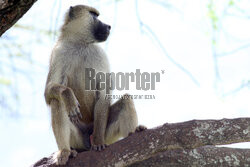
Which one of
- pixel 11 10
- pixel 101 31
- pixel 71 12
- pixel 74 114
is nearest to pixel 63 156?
pixel 74 114

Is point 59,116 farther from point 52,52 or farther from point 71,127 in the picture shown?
point 52,52

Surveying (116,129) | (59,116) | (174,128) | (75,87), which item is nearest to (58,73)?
(75,87)

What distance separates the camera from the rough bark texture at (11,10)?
3.67 metres

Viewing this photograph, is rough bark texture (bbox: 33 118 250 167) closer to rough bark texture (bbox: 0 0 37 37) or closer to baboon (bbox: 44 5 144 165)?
baboon (bbox: 44 5 144 165)

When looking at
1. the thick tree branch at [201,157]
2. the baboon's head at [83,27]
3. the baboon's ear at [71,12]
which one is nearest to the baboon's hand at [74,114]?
the thick tree branch at [201,157]

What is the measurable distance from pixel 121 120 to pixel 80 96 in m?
0.93

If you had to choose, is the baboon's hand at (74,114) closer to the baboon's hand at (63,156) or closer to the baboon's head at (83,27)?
the baboon's hand at (63,156)

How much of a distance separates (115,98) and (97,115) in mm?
752

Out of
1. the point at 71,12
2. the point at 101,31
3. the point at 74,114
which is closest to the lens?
the point at 74,114

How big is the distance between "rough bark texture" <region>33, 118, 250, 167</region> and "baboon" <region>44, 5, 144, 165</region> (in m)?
0.49

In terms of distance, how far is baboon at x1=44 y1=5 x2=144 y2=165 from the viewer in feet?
18.5

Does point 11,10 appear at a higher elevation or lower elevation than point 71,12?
lower

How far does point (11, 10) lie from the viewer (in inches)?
147

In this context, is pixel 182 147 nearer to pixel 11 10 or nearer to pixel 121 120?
pixel 121 120
